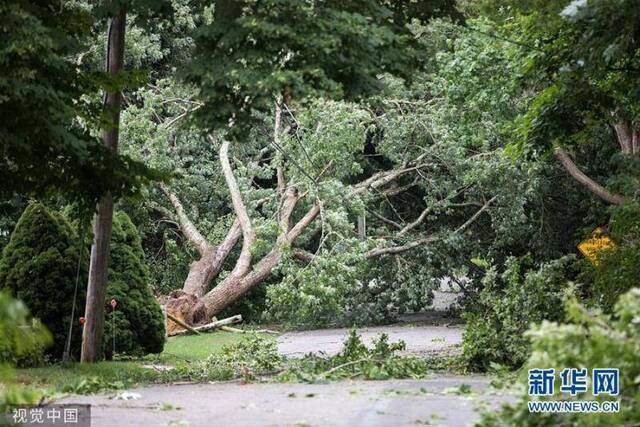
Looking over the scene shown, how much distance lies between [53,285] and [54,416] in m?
8.50

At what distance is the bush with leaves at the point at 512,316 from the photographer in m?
15.2

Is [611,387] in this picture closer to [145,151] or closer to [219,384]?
[219,384]

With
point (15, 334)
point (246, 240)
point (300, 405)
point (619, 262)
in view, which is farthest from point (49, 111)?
point (246, 240)

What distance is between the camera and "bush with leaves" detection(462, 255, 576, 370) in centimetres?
1519

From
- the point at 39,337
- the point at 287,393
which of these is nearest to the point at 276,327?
the point at 287,393

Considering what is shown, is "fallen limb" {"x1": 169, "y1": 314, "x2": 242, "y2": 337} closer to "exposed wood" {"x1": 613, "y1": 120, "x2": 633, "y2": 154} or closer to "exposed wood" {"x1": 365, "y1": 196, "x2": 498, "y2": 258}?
"exposed wood" {"x1": 365, "y1": 196, "x2": 498, "y2": 258}

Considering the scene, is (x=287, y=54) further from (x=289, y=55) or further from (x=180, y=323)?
(x=180, y=323)

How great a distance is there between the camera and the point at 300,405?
9820 mm

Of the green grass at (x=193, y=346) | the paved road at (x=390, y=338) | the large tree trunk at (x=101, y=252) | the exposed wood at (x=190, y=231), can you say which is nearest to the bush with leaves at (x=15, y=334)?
the large tree trunk at (x=101, y=252)

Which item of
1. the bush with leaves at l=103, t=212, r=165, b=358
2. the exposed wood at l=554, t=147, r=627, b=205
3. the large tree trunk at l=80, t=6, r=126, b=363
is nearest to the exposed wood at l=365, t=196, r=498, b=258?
the exposed wood at l=554, t=147, r=627, b=205

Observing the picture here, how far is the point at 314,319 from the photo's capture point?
28.3 m

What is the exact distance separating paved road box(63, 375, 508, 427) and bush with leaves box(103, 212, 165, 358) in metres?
6.48

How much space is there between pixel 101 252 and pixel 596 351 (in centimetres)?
1027

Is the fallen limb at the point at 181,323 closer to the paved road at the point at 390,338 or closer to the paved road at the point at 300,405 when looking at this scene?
the paved road at the point at 390,338
